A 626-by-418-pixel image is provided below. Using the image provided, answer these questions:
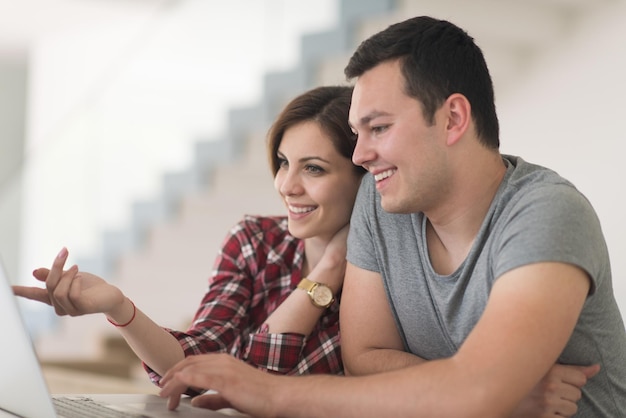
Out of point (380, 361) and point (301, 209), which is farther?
point (301, 209)

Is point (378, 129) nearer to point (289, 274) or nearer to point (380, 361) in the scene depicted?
point (380, 361)

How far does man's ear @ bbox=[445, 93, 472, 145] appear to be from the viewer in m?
1.54

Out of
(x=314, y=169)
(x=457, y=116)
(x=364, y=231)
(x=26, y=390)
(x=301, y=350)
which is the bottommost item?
(x=301, y=350)

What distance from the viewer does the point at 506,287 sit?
4.19 feet

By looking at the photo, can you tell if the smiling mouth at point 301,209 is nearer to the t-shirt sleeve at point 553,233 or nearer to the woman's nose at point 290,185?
the woman's nose at point 290,185

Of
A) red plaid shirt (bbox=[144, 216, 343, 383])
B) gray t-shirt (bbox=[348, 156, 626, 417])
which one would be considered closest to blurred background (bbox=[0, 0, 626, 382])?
red plaid shirt (bbox=[144, 216, 343, 383])

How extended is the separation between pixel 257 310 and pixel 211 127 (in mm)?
3958

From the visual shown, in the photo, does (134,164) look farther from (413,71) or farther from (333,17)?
(413,71)

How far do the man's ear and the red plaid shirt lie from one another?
511mm

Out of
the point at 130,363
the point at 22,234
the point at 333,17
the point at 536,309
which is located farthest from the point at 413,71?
the point at 22,234

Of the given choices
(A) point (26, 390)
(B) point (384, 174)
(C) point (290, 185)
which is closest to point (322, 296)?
(C) point (290, 185)

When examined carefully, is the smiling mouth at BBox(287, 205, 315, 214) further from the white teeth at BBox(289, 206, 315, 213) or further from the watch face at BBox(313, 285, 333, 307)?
the watch face at BBox(313, 285, 333, 307)

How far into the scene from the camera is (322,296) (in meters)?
1.83

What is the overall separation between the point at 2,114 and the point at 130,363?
14.3 feet
